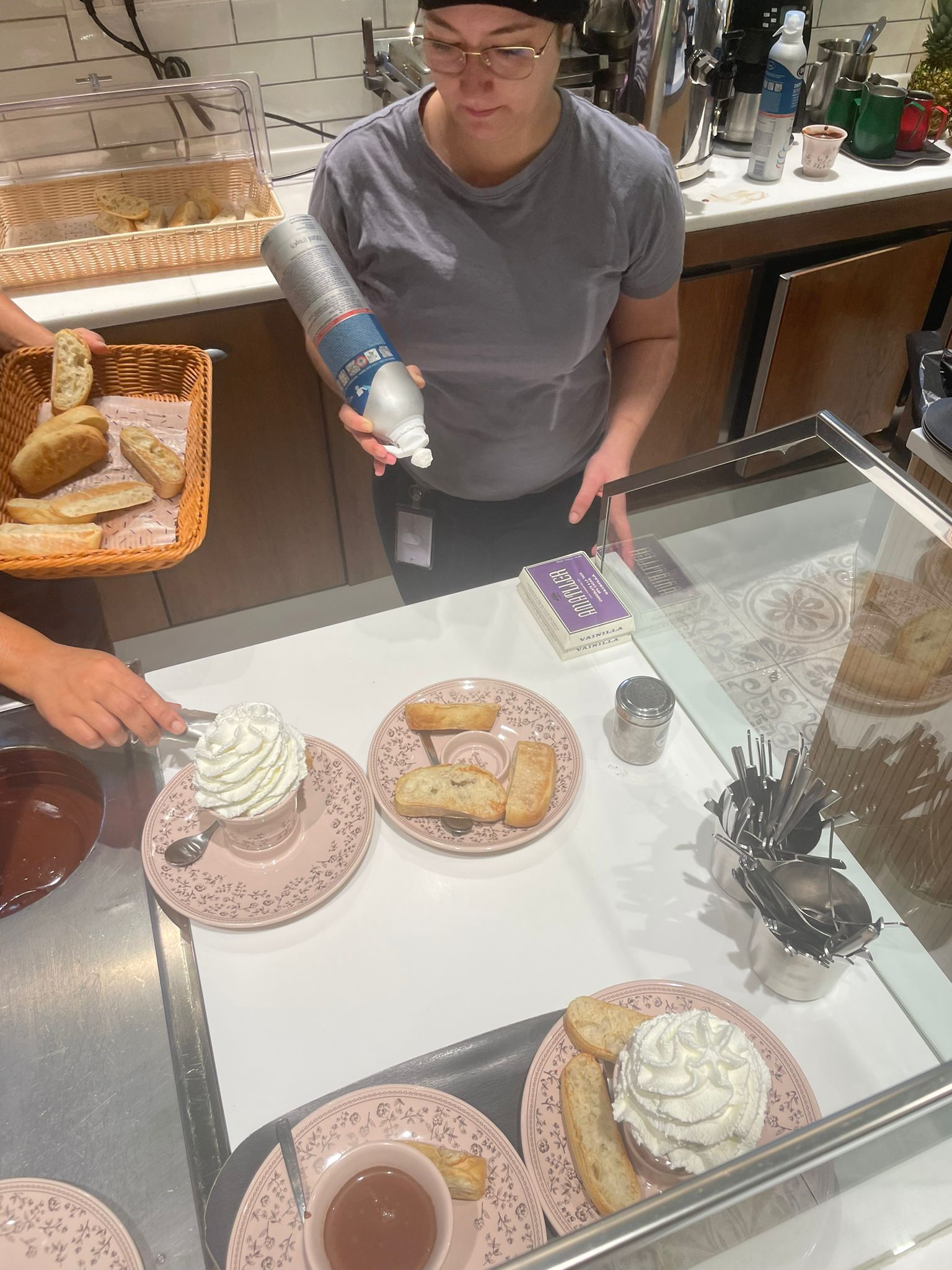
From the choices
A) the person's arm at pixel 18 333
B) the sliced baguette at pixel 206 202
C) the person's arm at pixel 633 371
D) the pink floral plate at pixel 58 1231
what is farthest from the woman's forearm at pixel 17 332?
the pink floral plate at pixel 58 1231

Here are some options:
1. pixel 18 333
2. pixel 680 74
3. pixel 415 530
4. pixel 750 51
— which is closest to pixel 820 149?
pixel 750 51

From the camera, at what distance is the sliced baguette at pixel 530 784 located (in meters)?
0.91

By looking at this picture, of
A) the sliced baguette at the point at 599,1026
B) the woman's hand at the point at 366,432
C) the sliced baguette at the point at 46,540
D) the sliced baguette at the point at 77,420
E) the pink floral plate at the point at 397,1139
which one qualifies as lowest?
the pink floral plate at the point at 397,1139

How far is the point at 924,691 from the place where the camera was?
0.88 metres

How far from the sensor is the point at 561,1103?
2.37 ft

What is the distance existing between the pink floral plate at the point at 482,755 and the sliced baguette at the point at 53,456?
A: 0.57 m

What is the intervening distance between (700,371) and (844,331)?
430 millimetres

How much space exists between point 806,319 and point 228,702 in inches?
76.1

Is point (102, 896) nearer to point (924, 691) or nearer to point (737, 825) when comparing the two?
point (737, 825)

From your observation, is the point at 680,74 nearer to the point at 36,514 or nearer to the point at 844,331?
the point at 844,331

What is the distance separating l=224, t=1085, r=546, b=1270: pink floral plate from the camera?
2.11 feet

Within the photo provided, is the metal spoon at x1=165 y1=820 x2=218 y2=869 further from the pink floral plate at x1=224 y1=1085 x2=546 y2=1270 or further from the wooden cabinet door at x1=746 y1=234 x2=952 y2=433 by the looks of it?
the wooden cabinet door at x1=746 y1=234 x2=952 y2=433

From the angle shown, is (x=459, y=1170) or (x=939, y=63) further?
(x=939, y=63)

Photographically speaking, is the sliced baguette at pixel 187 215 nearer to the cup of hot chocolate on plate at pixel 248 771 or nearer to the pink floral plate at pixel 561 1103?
the cup of hot chocolate on plate at pixel 248 771
